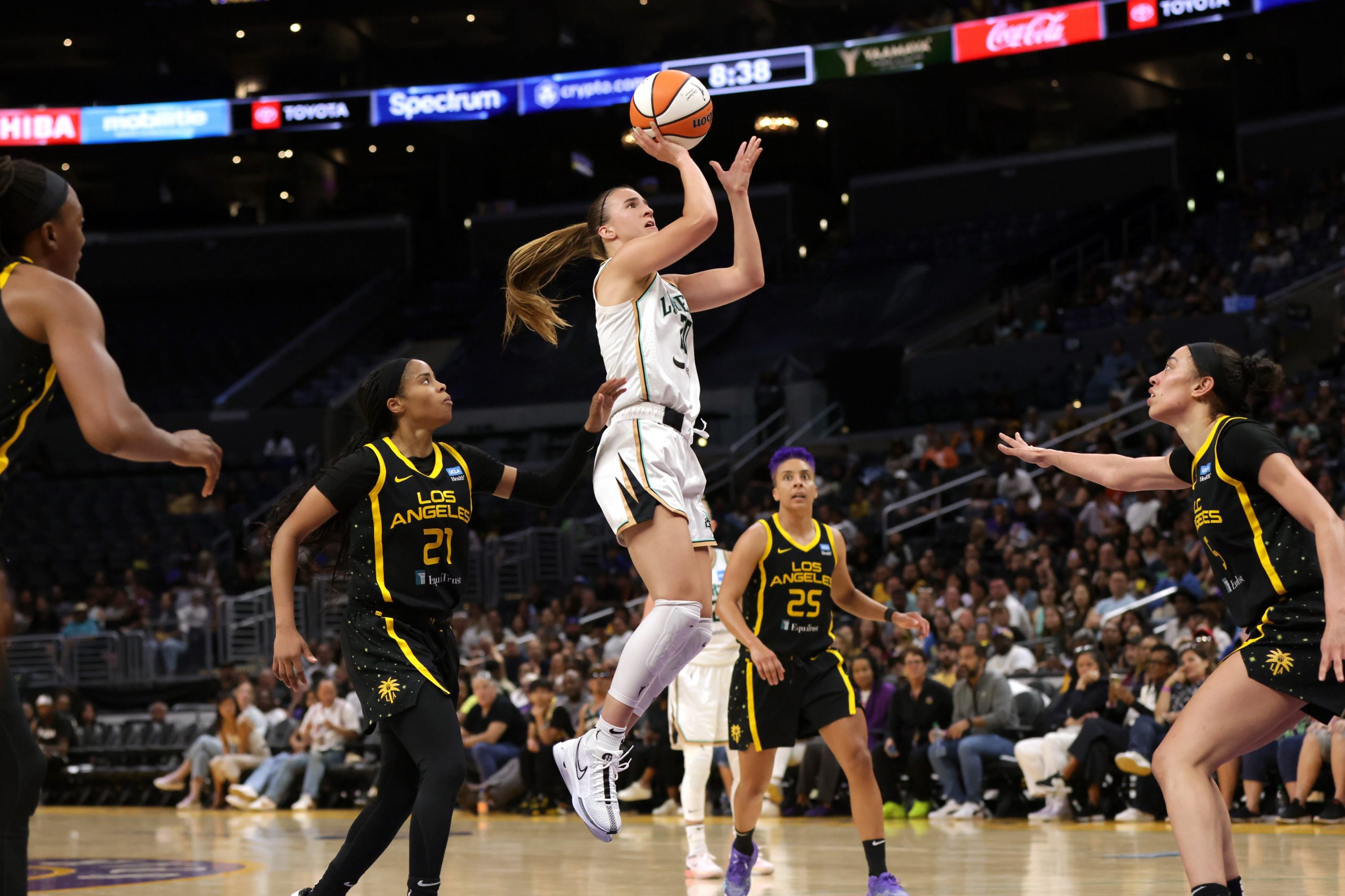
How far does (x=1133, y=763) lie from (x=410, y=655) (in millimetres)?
7435

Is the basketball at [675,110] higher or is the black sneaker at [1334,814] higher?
the basketball at [675,110]

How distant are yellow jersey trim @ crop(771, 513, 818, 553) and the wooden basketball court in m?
1.71

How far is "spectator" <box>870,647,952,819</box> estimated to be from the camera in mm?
12281

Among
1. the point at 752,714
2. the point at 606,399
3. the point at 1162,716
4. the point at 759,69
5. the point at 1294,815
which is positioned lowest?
the point at 1294,815

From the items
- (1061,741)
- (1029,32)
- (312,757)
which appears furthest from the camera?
(1029,32)

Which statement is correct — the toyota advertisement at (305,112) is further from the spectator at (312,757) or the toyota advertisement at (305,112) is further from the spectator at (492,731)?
the spectator at (492,731)

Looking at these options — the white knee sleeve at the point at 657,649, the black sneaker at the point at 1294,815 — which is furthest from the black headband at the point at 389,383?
the black sneaker at the point at 1294,815

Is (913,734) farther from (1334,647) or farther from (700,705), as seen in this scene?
(1334,647)

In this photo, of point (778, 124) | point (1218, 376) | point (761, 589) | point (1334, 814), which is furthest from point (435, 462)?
point (778, 124)

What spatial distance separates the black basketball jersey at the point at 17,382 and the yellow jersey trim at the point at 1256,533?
3492 millimetres

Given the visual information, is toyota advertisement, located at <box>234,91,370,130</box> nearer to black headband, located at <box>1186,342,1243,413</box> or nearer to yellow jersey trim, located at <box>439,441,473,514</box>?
yellow jersey trim, located at <box>439,441,473,514</box>

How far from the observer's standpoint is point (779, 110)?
30.2 m

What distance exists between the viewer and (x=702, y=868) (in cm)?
830

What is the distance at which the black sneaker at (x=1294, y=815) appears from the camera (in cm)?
1057
